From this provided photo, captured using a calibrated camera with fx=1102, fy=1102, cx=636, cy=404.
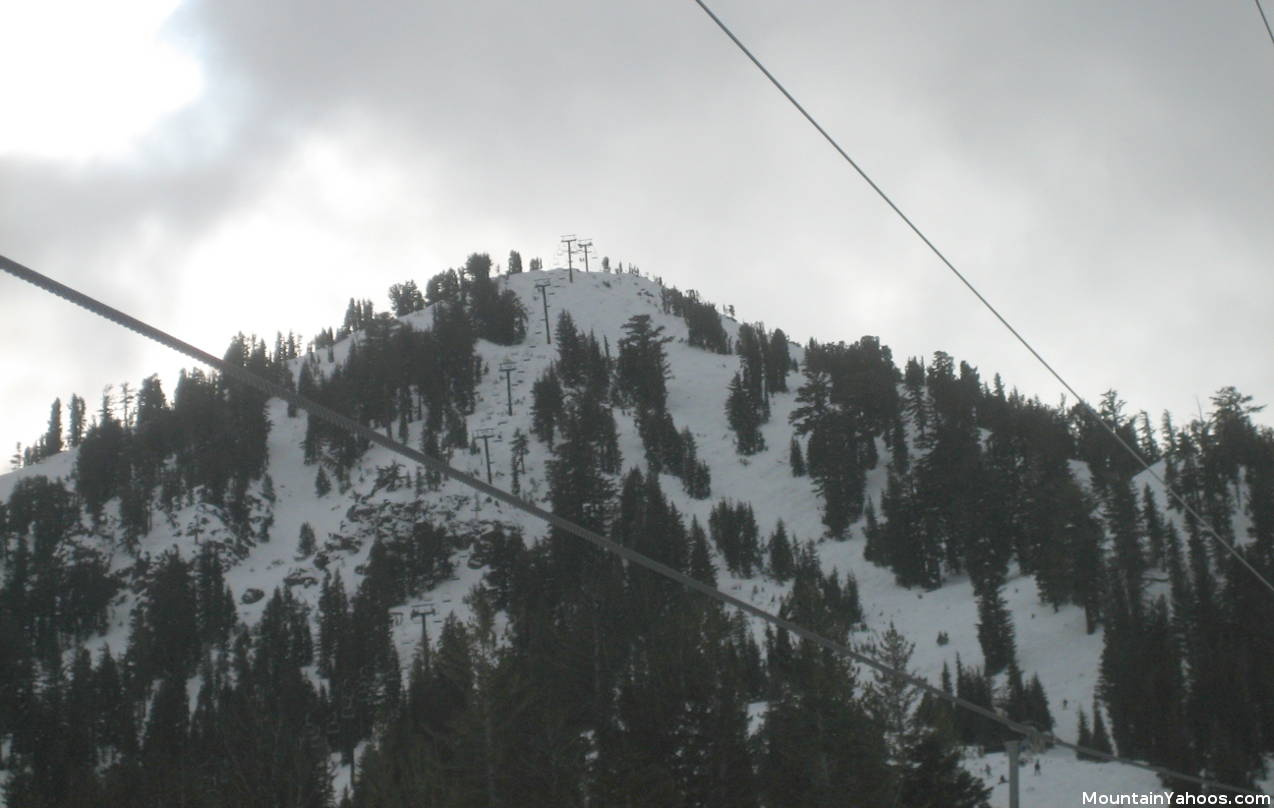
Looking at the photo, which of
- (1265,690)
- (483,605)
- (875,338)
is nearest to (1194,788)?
(1265,690)

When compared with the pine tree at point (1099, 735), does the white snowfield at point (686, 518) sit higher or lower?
higher

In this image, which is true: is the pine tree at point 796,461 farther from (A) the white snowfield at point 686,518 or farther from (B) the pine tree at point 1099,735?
(B) the pine tree at point 1099,735

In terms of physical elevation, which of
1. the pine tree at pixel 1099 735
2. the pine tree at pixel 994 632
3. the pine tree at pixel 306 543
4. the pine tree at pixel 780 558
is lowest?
the pine tree at pixel 1099 735

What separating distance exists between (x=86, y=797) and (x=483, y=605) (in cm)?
2030

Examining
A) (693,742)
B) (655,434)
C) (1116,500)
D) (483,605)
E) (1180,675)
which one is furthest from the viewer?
(655,434)

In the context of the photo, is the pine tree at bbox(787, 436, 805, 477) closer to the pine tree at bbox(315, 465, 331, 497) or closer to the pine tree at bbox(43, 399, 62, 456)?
the pine tree at bbox(315, 465, 331, 497)

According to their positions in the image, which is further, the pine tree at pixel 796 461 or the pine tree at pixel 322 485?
the pine tree at pixel 322 485

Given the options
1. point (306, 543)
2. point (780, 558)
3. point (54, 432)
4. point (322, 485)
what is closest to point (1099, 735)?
point (780, 558)

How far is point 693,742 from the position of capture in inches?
1485

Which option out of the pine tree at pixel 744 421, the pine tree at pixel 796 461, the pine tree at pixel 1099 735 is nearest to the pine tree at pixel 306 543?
the pine tree at pixel 744 421

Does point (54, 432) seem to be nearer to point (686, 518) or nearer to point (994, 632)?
point (686, 518)

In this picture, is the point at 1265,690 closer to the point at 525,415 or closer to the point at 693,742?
the point at 693,742

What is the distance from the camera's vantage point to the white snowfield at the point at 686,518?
236 ft

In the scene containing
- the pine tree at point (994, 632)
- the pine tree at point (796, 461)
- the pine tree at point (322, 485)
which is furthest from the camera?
the pine tree at point (322, 485)
